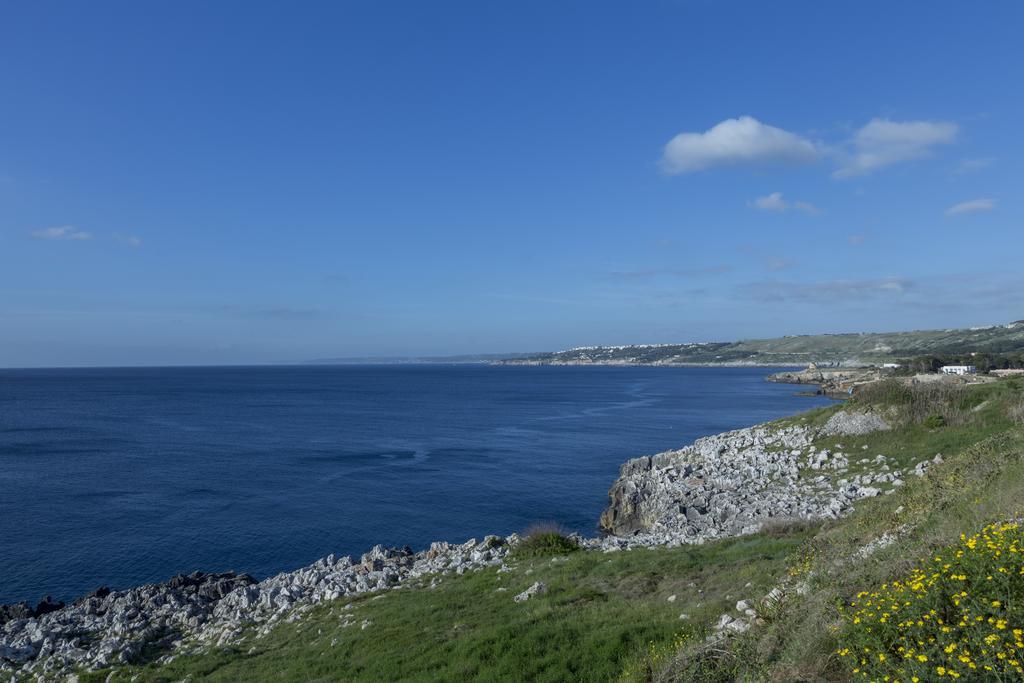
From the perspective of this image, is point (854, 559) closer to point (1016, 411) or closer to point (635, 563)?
point (635, 563)

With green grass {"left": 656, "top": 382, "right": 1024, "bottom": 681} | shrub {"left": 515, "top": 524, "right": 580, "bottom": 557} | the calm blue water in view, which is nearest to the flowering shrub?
green grass {"left": 656, "top": 382, "right": 1024, "bottom": 681}

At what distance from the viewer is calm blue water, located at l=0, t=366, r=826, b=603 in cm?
3431

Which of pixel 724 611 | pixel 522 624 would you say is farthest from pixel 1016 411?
pixel 522 624

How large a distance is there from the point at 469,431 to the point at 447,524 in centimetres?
4472

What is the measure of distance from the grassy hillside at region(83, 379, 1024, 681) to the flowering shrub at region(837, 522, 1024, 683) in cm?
2

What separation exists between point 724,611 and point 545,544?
11064 millimetres

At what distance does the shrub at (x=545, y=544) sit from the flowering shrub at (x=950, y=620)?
14.8 m

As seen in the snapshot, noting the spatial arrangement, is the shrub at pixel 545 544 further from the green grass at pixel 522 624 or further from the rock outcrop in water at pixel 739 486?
the rock outcrop in water at pixel 739 486

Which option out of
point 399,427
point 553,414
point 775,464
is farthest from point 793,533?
point 553,414

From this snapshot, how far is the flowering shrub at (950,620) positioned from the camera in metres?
6.50

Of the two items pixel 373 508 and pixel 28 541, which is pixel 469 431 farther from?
pixel 28 541

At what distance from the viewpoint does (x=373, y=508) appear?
4281 centimetres

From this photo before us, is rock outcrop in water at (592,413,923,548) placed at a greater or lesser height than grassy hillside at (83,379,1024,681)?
lesser

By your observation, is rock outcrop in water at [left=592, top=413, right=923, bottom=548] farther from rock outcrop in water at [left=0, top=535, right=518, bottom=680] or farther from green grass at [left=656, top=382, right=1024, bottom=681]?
rock outcrop in water at [left=0, top=535, right=518, bottom=680]
